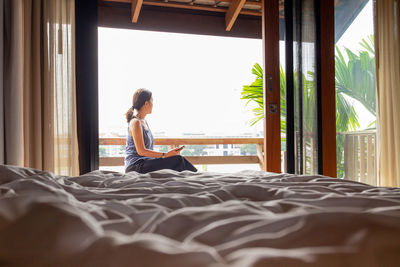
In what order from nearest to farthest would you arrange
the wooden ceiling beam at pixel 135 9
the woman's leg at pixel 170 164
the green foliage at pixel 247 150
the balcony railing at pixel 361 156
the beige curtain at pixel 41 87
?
the beige curtain at pixel 41 87, the woman's leg at pixel 170 164, the wooden ceiling beam at pixel 135 9, the balcony railing at pixel 361 156, the green foliage at pixel 247 150

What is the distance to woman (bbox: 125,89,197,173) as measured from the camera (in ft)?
7.45

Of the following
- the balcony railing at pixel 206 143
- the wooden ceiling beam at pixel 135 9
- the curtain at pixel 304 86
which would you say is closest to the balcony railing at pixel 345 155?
the balcony railing at pixel 206 143

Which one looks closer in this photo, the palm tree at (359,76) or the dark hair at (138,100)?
the dark hair at (138,100)

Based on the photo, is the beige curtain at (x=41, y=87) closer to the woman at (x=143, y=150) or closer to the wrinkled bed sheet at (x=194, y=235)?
the woman at (x=143, y=150)

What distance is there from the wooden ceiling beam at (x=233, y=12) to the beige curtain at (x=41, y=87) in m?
1.63

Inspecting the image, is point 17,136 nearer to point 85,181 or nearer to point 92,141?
point 92,141

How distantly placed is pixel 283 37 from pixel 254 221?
268cm

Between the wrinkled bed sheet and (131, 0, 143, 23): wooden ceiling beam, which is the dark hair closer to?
(131, 0, 143, 23): wooden ceiling beam

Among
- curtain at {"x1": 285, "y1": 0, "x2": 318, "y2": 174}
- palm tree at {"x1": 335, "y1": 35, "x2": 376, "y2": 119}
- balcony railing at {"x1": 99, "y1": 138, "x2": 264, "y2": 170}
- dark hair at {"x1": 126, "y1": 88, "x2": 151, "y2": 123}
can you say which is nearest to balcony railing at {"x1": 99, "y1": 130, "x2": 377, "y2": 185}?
balcony railing at {"x1": 99, "y1": 138, "x2": 264, "y2": 170}

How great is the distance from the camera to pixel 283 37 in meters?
2.83

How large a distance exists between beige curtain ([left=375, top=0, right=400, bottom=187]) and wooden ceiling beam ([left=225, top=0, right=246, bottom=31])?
1.26 meters

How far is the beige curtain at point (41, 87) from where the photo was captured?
6.03ft

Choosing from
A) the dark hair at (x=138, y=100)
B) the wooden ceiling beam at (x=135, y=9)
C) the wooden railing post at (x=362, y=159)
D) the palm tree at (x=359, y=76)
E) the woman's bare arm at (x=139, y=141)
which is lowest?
the wooden railing post at (x=362, y=159)

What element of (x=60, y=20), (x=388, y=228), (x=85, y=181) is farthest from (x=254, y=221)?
(x=60, y=20)
